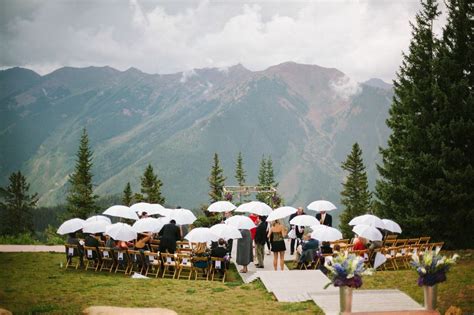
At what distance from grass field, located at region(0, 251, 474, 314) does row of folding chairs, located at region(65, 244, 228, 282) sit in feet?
1.70

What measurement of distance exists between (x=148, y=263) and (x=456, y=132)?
13098 millimetres

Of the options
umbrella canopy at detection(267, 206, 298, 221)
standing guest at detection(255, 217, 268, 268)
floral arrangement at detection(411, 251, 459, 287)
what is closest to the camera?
floral arrangement at detection(411, 251, 459, 287)

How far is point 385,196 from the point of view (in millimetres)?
21172

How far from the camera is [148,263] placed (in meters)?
15.0

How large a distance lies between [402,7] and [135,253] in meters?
25.4

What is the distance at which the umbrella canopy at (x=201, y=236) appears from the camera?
1398 cm

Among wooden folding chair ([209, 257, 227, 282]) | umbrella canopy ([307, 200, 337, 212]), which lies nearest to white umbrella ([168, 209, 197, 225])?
wooden folding chair ([209, 257, 227, 282])

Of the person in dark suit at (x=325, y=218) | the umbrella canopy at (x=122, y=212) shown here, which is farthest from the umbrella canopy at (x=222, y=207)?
the person in dark suit at (x=325, y=218)

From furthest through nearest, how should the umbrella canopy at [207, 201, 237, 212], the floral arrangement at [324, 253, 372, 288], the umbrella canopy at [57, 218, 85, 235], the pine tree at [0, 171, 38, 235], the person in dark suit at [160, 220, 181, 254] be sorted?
the pine tree at [0, 171, 38, 235] < the umbrella canopy at [207, 201, 237, 212] < the umbrella canopy at [57, 218, 85, 235] < the person in dark suit at [160, 220, 181, 254] < the floral arrangement at [324, 253, 372, 288]

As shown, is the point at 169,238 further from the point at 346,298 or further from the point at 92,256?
the point at 346,298

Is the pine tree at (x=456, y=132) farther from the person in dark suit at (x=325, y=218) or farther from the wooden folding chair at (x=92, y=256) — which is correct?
the wooden folding chair at (x=92, y=256)

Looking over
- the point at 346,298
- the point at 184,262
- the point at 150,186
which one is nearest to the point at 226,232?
the point at 184,262

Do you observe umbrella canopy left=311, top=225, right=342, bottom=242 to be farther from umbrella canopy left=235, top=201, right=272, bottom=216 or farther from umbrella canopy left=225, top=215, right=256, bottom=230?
umbrella canopy left=235, top=201, right=272, bottom=216

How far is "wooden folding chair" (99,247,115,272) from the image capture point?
14844mm
